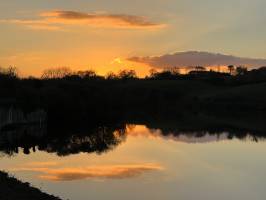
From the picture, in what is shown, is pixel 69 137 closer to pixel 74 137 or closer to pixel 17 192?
pixel 74 137

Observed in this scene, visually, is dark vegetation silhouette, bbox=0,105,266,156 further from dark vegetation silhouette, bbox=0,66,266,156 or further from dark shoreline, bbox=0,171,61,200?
dark shoreline, bbox=0,171,61,200

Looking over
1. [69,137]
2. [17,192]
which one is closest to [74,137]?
[69,137]

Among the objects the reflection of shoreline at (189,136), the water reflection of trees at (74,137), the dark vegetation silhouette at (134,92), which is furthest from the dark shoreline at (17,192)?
the dark vegetation silhouette at (134,92)

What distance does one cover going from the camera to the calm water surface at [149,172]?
1956 cm

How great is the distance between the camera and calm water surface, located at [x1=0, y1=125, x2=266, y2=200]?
19562mm

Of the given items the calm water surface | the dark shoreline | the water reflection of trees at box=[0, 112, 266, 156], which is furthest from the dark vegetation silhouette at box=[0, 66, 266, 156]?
the dark shoreline

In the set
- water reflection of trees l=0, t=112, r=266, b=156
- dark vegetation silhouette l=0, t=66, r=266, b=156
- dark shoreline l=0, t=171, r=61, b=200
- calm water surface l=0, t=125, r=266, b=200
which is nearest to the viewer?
dark shoreline l=0, t=171, r=61, b=200

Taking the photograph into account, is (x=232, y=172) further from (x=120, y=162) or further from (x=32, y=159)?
(x=32, y=159)

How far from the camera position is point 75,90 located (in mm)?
79688

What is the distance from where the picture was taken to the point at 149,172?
24984 mm

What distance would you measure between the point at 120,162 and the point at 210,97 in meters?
104

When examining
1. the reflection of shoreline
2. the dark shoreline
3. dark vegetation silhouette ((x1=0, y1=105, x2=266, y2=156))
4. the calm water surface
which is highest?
the dark shoreline

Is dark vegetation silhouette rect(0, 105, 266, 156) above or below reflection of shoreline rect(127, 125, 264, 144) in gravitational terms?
above

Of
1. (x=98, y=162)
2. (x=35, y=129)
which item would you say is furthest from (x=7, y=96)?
(x=98, y=162)
